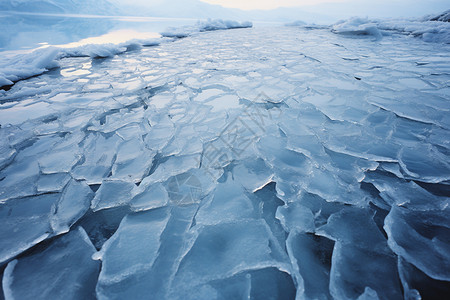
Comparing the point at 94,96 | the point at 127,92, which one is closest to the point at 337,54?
the point at 127,92

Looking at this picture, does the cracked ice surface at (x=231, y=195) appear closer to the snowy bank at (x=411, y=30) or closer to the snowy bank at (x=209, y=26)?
the snowy bank at (x=411, y=30)

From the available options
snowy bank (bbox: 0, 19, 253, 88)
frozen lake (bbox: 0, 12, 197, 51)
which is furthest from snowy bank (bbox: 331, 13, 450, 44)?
frozen lake (bbox: 0, 12, 197, 51)

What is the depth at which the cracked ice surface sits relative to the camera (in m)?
0.77

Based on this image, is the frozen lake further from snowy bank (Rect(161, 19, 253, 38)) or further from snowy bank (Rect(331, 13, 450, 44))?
snowy bank (Rect(331, 13, 450, 44))

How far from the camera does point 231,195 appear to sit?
3.67 ft

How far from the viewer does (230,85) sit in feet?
8.96

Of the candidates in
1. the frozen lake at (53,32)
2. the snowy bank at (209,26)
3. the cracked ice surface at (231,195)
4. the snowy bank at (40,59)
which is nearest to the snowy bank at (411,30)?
the cracked ice surface at (231,195)

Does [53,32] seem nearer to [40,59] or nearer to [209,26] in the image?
[209,26]

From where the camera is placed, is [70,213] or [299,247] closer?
[299,247]

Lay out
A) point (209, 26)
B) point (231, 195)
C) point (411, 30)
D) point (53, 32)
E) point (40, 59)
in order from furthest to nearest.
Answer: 1. point (209, 26)
2. point (53, 32)
3. point (411, 30)
4. point (40, 59)
5. point (231, 195)

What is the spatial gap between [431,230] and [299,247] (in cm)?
62

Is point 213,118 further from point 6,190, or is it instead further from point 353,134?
point 6,190

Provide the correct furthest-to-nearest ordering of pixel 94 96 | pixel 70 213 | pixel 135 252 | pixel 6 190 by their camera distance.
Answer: pixel 94 96 → pixel 6 190 → pixel 70 213 → pixel 135 252

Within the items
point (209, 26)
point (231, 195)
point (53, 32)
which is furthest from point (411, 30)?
point (53, 32)
